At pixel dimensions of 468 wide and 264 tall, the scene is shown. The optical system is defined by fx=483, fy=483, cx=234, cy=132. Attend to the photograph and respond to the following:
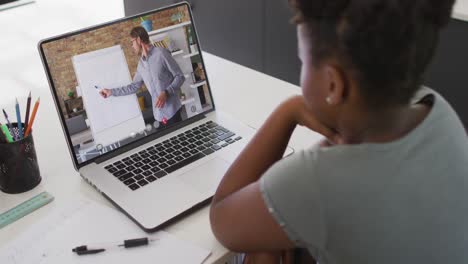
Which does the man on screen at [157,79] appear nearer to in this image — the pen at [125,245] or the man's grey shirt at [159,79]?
the man's grey shirt at [159,79]

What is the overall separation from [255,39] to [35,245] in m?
2.04

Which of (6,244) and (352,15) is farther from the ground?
(352,15)

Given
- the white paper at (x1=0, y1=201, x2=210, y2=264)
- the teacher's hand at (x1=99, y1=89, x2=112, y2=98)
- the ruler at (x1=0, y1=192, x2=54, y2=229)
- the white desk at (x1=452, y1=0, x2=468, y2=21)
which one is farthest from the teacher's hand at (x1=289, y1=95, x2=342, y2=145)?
the white desk at (x1=452, y1=0, x2=468, y2=21)

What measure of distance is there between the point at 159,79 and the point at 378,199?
651 millimetres

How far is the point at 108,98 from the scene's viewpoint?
1.10m

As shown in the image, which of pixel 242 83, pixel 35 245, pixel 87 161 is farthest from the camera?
pixel 242 83

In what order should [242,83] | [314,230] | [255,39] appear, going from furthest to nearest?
1. [255,39]
2. [242,83]
3. [314,230]

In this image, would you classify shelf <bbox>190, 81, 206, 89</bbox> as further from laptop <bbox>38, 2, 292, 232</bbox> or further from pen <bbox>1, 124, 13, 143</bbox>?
pen <bbox>1, 124, 13, 143</bbox>

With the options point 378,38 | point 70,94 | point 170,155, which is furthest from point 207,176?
point 378,38

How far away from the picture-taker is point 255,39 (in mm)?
2719

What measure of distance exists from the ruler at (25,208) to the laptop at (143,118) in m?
0.09

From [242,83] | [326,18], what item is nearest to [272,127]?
[326,18]

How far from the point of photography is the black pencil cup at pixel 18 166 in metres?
0.98

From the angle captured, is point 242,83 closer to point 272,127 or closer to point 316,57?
point 272,127
